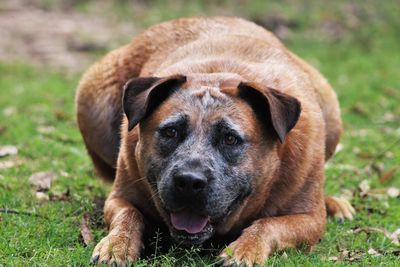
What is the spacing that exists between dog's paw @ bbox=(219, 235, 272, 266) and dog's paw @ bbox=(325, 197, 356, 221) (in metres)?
1.61

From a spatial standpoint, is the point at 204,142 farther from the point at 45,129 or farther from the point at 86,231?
the point at 45,129

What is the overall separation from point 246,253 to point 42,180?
2.84m

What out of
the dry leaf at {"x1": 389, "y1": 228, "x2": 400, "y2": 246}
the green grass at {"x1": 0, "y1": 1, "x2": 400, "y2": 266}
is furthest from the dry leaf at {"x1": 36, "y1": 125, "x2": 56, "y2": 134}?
the dry leaf at {"x1": 389, "y1": 228, "x2": 400, "y2": 246}

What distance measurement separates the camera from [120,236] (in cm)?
477

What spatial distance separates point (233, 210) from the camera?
4.83 metres

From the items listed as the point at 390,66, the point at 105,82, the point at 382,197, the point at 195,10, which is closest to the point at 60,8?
the point at 195,10

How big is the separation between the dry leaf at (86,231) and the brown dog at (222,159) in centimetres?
20

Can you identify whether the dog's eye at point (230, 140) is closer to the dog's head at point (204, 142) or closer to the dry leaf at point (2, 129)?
the dog's head at point (204, 142)

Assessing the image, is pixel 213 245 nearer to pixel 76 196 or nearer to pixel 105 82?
pixel 76 196

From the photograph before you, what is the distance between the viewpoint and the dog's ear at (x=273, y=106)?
4.73 meters

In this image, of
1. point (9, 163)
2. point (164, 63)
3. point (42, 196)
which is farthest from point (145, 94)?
point (9, 163)

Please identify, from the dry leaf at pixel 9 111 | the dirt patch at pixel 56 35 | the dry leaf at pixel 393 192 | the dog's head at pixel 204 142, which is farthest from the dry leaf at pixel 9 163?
the dirt patch at pixel 56 35

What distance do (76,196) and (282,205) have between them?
2.08 m

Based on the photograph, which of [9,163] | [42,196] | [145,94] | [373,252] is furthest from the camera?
[9,163]
